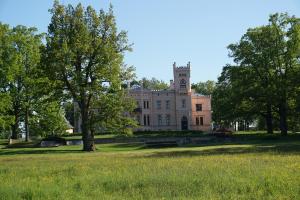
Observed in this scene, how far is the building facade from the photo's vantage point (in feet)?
302

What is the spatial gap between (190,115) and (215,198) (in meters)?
80.7

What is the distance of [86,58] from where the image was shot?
148 ft

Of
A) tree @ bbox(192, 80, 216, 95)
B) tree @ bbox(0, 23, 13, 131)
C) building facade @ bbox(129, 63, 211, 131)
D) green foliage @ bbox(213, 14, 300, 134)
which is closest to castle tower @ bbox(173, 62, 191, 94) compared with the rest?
building facade @ bbox(129, 63, 211, 131)

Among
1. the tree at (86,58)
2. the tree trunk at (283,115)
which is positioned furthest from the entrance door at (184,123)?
the tree at (86,58)

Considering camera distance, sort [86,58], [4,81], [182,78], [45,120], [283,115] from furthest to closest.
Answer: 1. [182,78]
2. [45,120]
3. [283,115]
4. [4,81]
5. [86,58]

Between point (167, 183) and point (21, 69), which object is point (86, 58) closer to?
point (21, 69)

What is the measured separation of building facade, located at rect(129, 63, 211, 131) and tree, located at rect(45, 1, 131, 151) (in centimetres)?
4588

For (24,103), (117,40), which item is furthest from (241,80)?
(24,103)

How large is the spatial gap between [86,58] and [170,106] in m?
49.9

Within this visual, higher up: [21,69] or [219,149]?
[21,69]

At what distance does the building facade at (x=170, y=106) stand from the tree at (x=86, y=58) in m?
45.9

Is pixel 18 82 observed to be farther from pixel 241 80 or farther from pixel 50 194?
pixel 50 194

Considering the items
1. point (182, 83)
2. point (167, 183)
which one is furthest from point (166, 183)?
point (182, 83)

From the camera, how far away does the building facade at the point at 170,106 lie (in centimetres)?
9194
